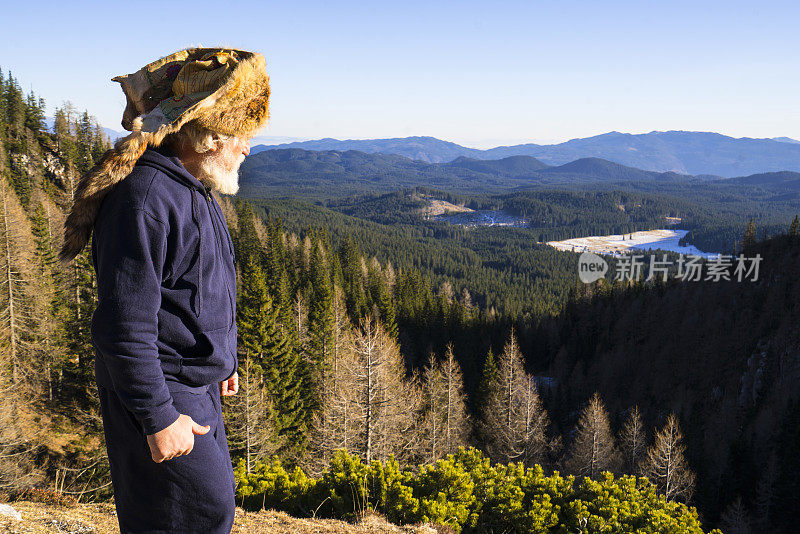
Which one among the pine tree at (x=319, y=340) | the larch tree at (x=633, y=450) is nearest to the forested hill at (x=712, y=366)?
the larch tree at (x=633, y=450)

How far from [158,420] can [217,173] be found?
1.19 m

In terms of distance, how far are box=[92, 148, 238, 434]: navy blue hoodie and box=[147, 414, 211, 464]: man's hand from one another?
4cm

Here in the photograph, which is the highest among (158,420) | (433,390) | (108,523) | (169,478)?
(158,420)

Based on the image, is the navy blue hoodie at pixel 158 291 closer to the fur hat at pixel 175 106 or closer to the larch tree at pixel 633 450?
the fur hat at pixel 175 106

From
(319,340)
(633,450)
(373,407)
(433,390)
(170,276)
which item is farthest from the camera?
(633,450)

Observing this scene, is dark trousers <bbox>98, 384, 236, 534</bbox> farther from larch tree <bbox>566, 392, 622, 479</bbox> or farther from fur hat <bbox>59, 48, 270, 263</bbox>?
larch tree <bbox>566, 392, 622, 479</bbox>

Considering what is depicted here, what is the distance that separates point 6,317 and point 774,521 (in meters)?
49.8

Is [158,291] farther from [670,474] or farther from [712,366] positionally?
[712,366]

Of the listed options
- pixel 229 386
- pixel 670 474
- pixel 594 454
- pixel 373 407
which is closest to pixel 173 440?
pixel 229 386

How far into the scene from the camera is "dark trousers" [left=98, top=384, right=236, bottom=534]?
2.25 m

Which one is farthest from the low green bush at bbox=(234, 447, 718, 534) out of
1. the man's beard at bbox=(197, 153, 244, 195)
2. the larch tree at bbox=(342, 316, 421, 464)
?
the larch tree at bbox=(342, 316, 421, 464)

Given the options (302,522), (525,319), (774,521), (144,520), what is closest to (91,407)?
(302,522)

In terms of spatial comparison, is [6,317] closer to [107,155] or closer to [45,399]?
[45,399]

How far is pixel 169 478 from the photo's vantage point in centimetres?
226
